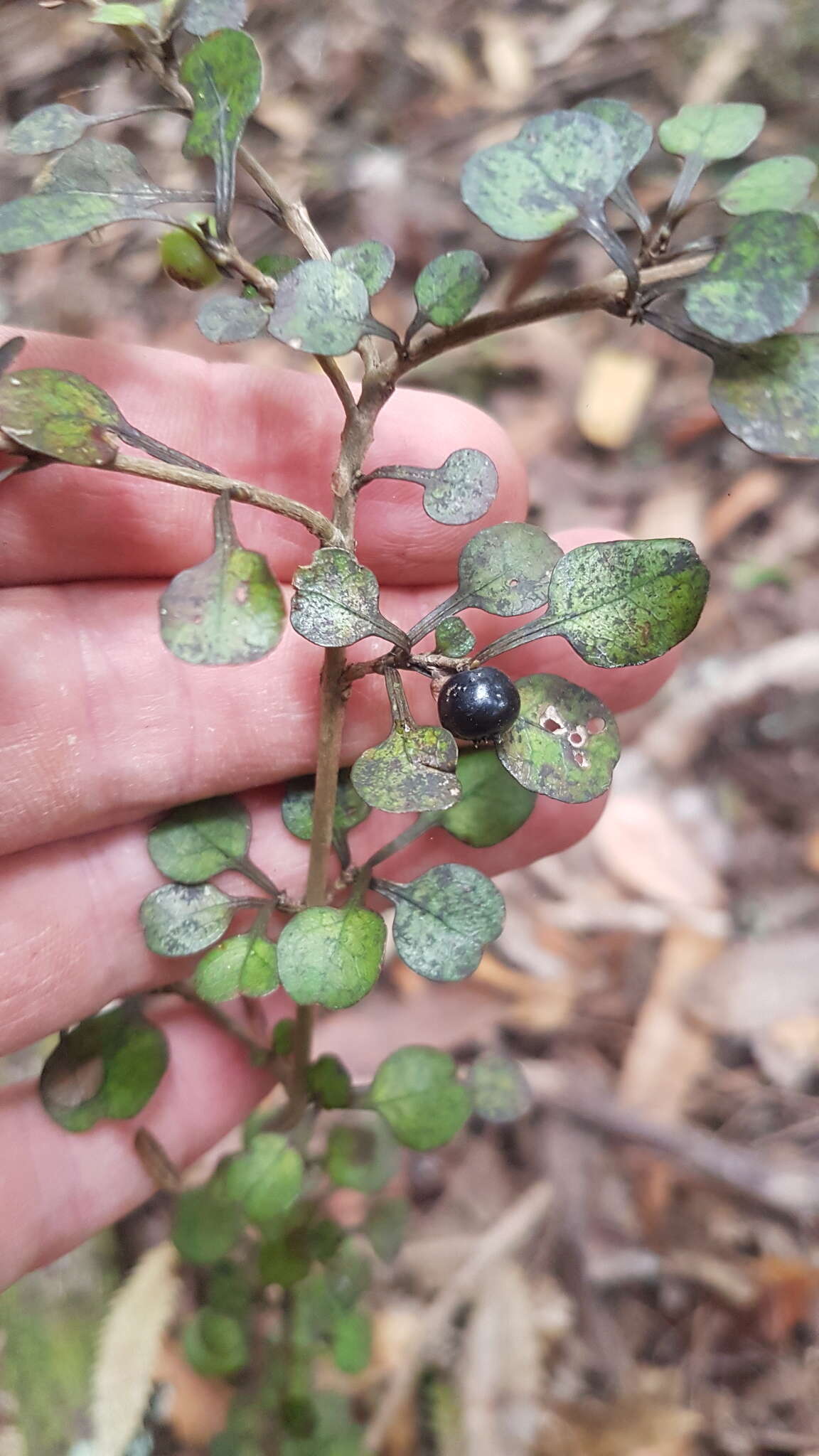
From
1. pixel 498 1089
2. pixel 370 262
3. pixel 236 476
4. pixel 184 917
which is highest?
pixel 370 262

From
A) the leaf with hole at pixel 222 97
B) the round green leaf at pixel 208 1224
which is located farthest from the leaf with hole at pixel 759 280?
the round green leaf at pixel 208 1224

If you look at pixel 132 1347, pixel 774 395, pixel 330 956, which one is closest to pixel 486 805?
pixel 330 956

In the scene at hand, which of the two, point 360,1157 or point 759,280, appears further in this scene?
point 360,1157

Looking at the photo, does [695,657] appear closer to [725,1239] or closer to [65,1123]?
[725,1239]

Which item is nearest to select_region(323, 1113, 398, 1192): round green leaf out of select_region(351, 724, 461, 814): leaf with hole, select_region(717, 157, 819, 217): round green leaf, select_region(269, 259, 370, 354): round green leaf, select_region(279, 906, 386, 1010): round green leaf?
select_region(279, 906, 386, 1010): round green leaf

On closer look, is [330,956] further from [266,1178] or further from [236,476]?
[236,476]

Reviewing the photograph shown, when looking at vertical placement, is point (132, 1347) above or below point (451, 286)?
below

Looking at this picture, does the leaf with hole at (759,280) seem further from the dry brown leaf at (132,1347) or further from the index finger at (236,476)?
the dry brown leaf at (132,1347)
